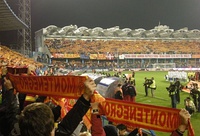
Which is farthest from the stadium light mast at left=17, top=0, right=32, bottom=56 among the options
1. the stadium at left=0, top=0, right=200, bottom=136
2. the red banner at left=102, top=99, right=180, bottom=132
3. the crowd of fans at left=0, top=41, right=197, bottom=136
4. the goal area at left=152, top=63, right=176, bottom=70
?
the red banner at left=102, top=99, right=180, bottom=132

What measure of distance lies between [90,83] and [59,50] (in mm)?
63570

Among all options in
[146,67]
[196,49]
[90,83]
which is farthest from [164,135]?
[196,49]

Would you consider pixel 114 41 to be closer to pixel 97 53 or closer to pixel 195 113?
pixel 97 53

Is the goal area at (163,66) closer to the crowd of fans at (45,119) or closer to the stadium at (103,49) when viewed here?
the stadium at (103,49)

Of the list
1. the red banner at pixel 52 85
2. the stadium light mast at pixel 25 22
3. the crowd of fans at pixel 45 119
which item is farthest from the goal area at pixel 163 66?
the crowd of fans at pixel 45 119

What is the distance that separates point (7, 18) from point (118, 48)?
41.7 metres

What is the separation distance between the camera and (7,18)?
119 ft

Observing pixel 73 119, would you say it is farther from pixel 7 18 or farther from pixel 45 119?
pixel 7 18

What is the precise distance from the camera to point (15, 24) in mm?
40781

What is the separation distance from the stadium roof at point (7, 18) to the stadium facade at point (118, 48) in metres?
15.7

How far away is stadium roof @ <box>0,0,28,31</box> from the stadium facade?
15.7 metres

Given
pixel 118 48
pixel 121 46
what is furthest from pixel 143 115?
pixel 121 46

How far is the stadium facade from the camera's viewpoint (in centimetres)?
6444

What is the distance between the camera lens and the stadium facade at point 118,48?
64.4 meters
